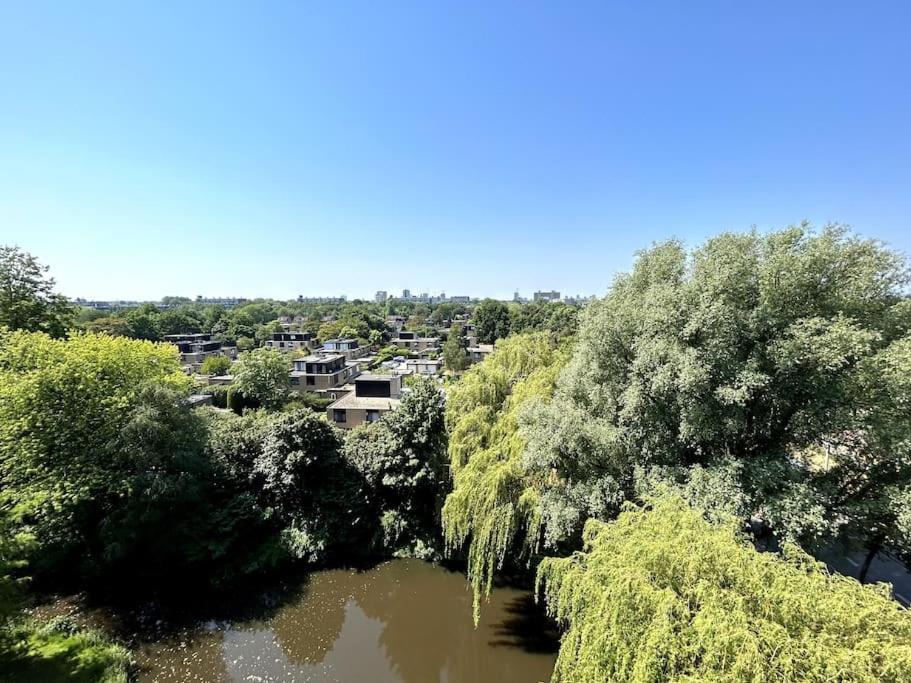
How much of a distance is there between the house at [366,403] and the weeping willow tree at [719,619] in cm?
1965

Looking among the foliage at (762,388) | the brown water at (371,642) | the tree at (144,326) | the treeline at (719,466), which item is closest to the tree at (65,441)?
the brown water at (371,642)

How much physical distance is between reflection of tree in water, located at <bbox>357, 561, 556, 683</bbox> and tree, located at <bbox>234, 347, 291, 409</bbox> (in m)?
20.9

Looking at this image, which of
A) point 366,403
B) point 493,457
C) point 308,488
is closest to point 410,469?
point 308,488

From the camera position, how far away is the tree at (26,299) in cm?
1912

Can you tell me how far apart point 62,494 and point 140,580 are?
13.7ft

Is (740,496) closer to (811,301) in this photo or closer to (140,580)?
(811,301)

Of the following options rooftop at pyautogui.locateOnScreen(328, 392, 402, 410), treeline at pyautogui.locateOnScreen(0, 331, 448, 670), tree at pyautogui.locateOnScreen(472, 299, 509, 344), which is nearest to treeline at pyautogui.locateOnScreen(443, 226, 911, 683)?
treeline at pyautogui.locateOnScreen(0, 331, 448, 670)

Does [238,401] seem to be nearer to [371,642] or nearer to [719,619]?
[371,642]

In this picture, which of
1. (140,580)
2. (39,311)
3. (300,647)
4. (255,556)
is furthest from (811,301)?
(39,311)

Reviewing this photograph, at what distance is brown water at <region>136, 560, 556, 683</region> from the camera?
10812 mm

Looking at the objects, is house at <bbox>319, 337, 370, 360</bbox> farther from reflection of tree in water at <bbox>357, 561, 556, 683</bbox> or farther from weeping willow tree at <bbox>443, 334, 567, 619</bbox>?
weeping willow tree at <bbox>443, 334, 567, 619</bbox>

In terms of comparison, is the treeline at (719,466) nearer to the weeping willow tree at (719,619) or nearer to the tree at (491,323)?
the weeping willow tree at (719,619)

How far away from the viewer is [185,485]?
14.4 meters

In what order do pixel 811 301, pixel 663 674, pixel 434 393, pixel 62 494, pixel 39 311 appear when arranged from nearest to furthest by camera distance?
pixel 663 674 < pixel 811 301 < pixel 62 494 < pixel 434 393 < pixel 39 311
